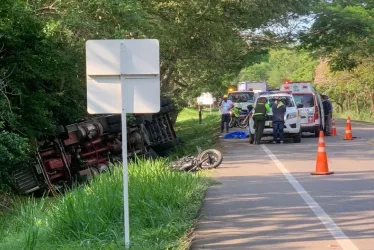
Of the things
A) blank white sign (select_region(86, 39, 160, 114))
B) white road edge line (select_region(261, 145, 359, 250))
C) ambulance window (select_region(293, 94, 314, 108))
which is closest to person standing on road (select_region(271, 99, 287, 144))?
ambulance window (select_region(293, 94, 314, 108))

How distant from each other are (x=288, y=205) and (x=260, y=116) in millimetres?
12858

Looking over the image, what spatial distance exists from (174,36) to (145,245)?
18.2m

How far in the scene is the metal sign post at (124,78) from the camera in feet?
26.6

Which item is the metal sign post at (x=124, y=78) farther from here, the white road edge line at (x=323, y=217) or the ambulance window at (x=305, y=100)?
the ambulance window at (x=305, y=100)

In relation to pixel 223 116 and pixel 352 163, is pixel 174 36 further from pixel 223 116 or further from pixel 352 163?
pixel 352 163

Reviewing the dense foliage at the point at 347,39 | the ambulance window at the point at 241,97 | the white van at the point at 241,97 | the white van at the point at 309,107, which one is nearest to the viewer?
the white van at the point at 309,107

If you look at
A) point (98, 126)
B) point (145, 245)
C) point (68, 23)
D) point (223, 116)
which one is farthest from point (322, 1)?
point (145, 245)

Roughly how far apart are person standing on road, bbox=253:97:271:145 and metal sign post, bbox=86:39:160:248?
54.2ft

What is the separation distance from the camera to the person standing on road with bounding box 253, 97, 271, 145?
24.5 m

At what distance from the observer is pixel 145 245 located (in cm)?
842

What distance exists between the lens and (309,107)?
2844cm

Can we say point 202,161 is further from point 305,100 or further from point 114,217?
point 305,100

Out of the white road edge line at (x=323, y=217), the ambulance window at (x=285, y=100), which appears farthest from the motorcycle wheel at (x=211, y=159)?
the ambulance window at (x=285, y=100)

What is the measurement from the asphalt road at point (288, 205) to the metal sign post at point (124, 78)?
6.33 ft
